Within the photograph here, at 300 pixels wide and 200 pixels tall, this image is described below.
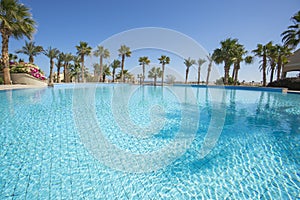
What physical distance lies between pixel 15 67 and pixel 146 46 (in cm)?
1814

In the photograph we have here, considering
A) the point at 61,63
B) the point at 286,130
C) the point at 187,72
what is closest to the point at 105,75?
the point at 61,63

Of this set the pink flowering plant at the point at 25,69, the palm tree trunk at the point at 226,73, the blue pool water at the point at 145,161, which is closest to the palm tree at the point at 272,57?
the palm tree trunk at the point at 226,73

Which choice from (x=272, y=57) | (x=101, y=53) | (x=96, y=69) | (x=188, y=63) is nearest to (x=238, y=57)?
(x=272, y=57)

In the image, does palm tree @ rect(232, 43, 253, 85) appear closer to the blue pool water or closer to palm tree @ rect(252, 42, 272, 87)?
palm tree @ rect(252, 42, 272, 87)

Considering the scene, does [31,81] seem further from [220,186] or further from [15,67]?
[220,186]

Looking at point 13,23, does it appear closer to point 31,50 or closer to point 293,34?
point 31,50

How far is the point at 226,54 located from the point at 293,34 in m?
10.9

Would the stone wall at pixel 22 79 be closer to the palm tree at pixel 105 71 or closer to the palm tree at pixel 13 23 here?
the palm tree at pixel 13 23

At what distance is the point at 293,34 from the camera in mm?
17578

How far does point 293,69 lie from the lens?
27.9 m

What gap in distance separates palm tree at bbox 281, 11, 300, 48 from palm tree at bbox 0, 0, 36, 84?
29.8 meters

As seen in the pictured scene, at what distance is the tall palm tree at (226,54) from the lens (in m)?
27.5

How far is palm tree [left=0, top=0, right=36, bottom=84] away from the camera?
13609mm

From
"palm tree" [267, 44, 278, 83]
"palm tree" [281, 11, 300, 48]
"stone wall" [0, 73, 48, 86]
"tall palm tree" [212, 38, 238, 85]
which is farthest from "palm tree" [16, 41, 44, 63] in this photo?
"palm tree" [267, 44, 278, 83]
